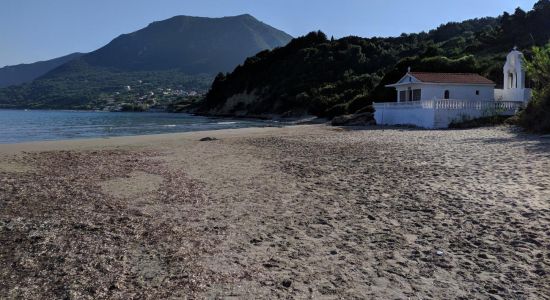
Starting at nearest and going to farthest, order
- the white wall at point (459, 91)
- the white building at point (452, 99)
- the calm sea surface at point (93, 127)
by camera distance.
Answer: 1. the white building at point (452, 99)
2. the white wall at point (459, 91)
3. the calm sea surface at point (93, 127)

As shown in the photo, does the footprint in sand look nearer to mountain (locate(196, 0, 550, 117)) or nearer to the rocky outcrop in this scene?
the rocky outcrop


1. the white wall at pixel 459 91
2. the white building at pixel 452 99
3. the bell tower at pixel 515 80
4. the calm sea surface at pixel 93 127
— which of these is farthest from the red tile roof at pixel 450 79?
the calm sea surface at pixel 93 127

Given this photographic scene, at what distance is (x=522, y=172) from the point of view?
9.71 meters

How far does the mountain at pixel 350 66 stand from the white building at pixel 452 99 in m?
11.3

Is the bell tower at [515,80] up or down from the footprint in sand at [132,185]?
up

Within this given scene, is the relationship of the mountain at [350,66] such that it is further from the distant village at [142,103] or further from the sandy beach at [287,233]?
the distant village at [142,103]

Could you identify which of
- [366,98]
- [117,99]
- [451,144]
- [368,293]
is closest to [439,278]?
[368,293]

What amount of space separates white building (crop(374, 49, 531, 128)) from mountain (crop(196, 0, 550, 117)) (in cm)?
1133

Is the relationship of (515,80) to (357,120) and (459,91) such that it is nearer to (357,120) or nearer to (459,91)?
(459,91)

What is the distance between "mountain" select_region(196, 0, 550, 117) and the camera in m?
49.8

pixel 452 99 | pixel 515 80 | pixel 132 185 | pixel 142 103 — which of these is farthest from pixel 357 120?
pixel 142 103

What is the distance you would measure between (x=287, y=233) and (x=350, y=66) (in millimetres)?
72739

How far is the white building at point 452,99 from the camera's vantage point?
90.8ft

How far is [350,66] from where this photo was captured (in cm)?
7644
